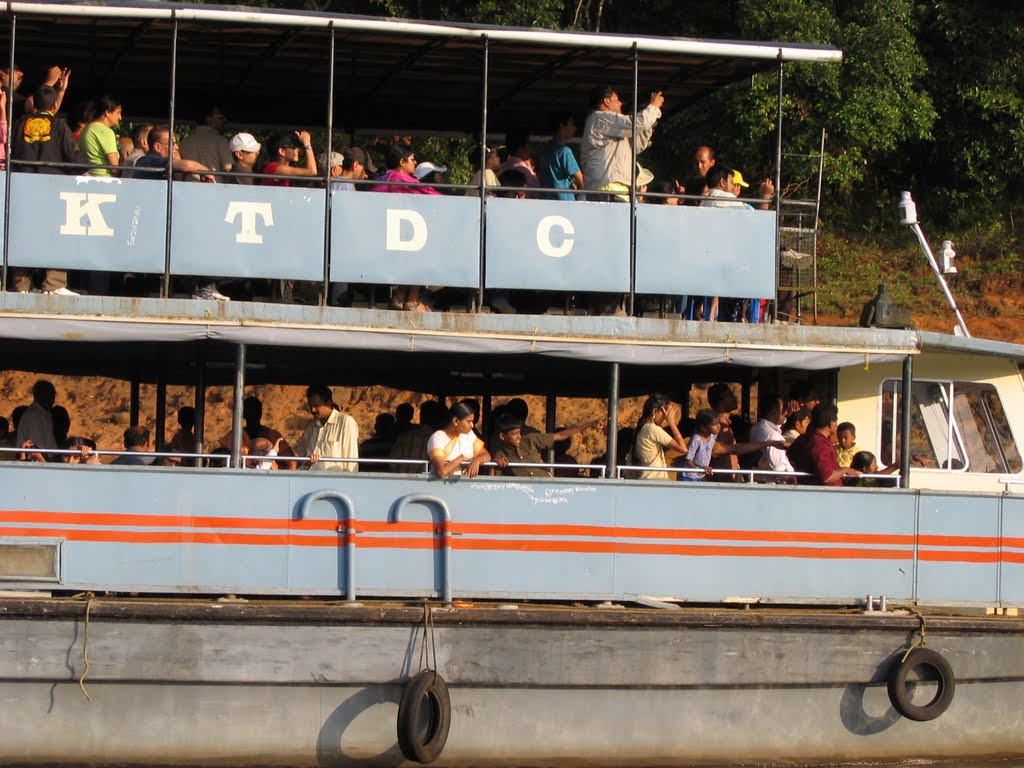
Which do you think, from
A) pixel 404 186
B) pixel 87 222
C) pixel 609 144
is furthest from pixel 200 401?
pixel 609 144

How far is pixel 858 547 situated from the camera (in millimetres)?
10688

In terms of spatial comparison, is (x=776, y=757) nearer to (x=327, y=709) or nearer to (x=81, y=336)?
(x=327, y=709)

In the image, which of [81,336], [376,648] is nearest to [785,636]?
[376,648]

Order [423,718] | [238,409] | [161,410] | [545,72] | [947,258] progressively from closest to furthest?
1. [423,718]
2. [238,409]
3. [545,72]
4. [947,258]
5. [161,410]

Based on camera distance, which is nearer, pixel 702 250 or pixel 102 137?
pixel 102 137

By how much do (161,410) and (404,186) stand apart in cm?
302

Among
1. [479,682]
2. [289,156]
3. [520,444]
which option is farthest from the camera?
[289,156]

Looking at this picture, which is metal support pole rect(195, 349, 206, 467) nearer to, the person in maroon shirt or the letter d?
the letter d

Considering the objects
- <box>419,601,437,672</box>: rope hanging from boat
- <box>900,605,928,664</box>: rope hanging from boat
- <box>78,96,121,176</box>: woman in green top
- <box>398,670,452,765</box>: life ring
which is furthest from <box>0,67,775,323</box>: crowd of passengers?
<box>398,670,452,765</box>: life ring

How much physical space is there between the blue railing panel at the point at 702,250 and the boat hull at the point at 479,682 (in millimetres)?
2302

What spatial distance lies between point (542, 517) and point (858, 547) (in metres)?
2.21

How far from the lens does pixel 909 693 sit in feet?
34.4

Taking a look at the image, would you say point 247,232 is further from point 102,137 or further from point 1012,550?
point 1012,550

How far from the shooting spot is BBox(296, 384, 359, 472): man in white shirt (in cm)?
1070
